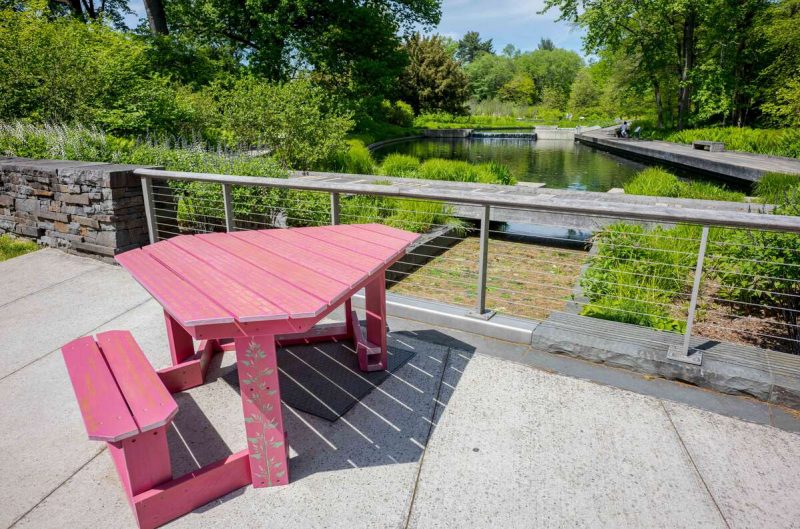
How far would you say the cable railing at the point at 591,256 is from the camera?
3029 mm

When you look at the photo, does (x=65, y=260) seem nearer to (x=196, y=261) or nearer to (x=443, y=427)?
(x=196, y=261)

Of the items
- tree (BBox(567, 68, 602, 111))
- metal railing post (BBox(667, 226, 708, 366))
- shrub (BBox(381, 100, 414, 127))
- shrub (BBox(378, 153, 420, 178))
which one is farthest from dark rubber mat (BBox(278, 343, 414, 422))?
tree (BBox(567, 68, 602, 111))

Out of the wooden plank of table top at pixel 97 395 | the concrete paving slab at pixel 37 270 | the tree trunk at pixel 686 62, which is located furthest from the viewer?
the tree trunk at pixel 686 62

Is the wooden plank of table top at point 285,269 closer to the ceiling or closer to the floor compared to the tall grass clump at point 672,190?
closer to the ceiling

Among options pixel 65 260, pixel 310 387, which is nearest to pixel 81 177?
pixel 65 260

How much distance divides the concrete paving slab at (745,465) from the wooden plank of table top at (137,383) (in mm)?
2261

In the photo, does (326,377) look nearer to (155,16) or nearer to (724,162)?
(724,162)

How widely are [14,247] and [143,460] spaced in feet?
16.7

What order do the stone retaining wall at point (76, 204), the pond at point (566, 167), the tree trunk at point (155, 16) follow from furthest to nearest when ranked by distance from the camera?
the tree trunk at point (155, 16)
the pond at point (566, 167)
the stone retaining wall at point (76, 204)

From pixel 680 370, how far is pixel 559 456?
3.71 feet

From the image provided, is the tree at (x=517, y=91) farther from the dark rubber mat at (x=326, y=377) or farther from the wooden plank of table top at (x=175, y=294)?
the wooden plank of table top at (x=175, y=294)

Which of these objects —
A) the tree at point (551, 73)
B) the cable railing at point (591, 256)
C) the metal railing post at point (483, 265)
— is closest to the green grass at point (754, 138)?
the cable railing at point (591, 256)

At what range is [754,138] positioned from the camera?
19234mm

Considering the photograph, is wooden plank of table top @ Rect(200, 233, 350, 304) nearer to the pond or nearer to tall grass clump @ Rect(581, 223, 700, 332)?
tall grass clump @ Rect(581, 223, 700, 332)
